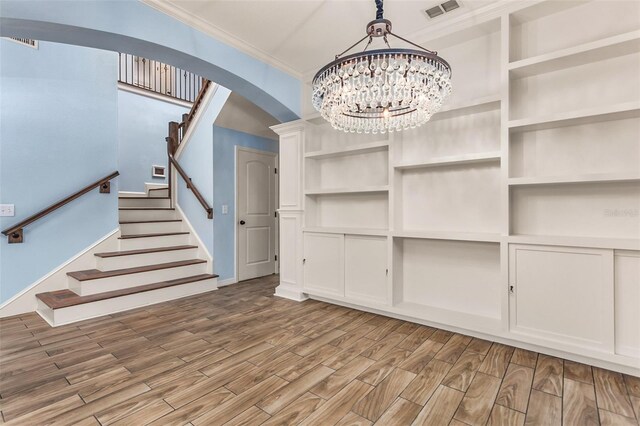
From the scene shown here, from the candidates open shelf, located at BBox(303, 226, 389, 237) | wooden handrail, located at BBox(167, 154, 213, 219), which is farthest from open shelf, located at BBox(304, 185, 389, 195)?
wooden handrail, located at BBox(167, 154, 213, 219)

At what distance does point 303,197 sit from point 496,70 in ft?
7.89

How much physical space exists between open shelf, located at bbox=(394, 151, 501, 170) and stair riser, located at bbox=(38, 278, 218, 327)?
3.13 m

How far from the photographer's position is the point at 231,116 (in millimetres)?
4688

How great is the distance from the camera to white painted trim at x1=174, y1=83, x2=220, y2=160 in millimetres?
4719

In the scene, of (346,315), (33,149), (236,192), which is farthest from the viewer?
(236,192)

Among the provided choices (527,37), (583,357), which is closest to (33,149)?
(527,37)

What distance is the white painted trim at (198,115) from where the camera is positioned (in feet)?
15.5

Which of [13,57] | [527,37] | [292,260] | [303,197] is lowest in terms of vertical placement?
[292,260]

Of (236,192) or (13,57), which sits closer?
(13,57)

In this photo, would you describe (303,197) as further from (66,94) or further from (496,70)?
(66,94)

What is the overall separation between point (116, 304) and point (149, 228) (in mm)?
1556

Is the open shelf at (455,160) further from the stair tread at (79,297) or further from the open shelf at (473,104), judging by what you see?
the stair tread at (79,297)

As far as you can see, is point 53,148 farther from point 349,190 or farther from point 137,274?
point 349,190

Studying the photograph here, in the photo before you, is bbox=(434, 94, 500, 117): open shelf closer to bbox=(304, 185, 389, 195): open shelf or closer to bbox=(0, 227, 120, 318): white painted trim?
bbox=(304, 185, 389, 195): open shelf
